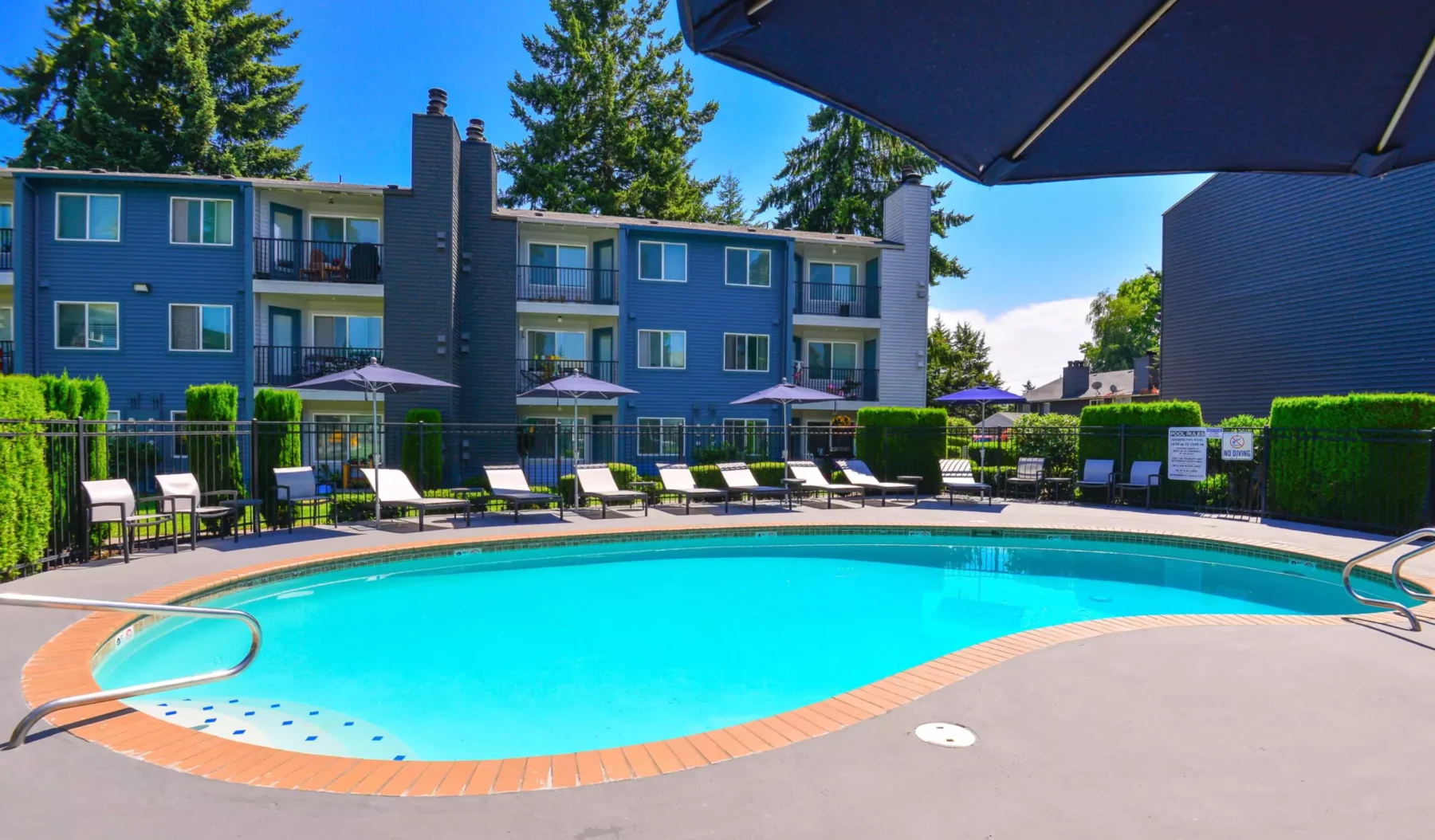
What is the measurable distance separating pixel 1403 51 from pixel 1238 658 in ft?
11.5

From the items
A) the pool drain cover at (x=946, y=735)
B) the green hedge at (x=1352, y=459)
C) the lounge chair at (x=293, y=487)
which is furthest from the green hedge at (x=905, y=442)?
the pool drain cover at (x=946, y=735)

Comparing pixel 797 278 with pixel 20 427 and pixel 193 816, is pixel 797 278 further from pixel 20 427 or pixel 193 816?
pixel 193 816

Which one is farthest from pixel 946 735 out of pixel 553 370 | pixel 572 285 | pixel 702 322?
pixel 572 285

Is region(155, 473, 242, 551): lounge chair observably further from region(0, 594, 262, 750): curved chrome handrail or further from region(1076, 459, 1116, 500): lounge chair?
region(1076, 459, 1116, 500): lounge chair

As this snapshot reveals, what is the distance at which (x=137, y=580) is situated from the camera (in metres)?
6.37

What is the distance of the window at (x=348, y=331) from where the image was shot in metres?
19.6

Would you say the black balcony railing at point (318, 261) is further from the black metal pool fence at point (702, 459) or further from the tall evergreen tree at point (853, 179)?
the tall evergreen tree at point (853, 179)

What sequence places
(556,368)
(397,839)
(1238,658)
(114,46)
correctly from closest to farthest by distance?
(397,839), (1238,658), (556,368), (114,46)

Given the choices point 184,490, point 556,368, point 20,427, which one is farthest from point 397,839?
point 556,368

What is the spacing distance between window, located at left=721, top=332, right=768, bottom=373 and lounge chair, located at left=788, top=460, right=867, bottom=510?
754 centimetres

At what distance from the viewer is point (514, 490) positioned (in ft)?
37.3

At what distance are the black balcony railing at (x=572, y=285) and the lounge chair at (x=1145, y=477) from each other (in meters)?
13.6

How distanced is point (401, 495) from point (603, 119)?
23985mm

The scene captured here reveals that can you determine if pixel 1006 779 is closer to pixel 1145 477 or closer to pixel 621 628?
pixel 621 628
